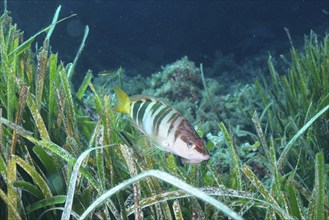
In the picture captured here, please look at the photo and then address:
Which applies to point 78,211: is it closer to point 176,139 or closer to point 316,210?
point 176,139

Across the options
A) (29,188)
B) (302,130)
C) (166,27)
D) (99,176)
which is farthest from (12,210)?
(166,27)

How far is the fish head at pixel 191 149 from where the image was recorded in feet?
7.15

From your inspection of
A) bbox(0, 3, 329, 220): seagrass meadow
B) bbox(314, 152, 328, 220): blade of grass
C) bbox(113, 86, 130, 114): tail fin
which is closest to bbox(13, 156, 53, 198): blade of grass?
bbox(0, 3, 329, 220): seagrass meadow

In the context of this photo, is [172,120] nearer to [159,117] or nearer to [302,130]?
[159,117]

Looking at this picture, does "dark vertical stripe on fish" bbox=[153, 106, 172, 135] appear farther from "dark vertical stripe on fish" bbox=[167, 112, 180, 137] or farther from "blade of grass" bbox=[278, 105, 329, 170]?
"blade of grass" bbox=[278, 105, 329, 170]

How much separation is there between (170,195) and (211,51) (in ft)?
64.9

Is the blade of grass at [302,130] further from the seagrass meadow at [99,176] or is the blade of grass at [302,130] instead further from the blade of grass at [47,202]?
the blade of grass at [47,202]

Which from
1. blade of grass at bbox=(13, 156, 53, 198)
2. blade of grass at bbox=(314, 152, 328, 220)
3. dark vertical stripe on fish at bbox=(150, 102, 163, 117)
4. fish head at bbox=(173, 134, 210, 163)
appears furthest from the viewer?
dark vertical stripe on fish at bbox=(150, 102, 163, 117)

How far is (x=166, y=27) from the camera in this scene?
22.7 m

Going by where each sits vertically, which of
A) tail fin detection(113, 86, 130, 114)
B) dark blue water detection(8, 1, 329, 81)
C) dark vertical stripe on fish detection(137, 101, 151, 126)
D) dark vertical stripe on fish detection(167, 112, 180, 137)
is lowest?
dark vertical stripe on fish detection(167, 112, 180, 137)

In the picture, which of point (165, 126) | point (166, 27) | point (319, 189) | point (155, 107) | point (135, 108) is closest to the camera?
point (319, 189)

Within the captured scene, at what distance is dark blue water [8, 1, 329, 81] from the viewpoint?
1722 cm

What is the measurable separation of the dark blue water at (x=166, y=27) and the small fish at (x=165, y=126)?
13991 mm

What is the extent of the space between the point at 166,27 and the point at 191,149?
21.1m
